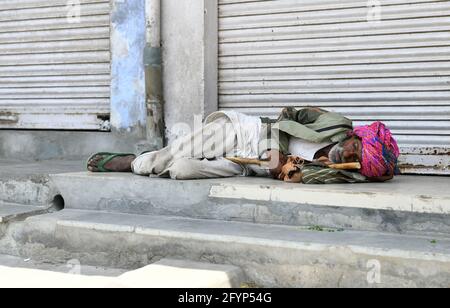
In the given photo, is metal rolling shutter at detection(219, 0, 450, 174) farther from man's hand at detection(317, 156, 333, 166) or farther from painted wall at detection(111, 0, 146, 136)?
man's hand at detection(317, 156, 333, 166)

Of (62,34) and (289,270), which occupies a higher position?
(62,34)

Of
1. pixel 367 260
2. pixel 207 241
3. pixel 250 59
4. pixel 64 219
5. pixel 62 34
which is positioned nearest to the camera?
pixel 367 260

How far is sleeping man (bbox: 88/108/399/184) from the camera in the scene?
12.7 ft

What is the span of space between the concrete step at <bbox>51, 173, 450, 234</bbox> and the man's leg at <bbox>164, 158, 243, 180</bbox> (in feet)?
0.34

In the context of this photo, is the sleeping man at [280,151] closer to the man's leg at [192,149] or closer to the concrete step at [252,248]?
the man's leg at [192,149]

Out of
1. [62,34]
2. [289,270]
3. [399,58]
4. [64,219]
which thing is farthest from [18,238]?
[399,58]

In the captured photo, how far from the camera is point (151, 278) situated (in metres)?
2.80

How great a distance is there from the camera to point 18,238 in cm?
411

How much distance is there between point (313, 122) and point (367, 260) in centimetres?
168

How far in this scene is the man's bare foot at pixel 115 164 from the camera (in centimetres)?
462

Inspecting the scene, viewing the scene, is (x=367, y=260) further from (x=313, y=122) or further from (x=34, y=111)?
(x=34, y=111)

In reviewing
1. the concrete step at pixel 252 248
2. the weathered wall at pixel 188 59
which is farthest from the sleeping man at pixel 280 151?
the weathered wall at pixel 188 59

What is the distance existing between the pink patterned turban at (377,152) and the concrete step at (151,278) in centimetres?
128

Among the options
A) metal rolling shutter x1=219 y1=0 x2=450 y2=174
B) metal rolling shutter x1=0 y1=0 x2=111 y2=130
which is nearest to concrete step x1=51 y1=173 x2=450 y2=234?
metal rolling shutter x1=219 y1=0 x2=450 y2=174
